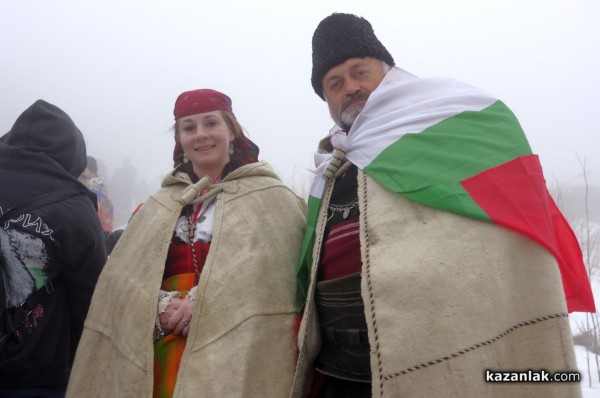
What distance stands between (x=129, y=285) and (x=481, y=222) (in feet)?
4.72

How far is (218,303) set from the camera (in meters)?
1.84

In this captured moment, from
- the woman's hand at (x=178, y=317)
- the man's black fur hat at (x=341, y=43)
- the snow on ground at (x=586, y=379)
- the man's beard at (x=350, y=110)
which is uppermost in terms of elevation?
the man's black fur hat at (x=341, y=43)

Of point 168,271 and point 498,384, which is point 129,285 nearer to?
point 168,271

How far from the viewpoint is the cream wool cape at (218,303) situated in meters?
1.76

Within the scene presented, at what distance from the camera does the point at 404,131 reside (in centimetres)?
167

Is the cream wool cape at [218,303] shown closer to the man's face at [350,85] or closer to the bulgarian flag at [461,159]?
the bulgarian flag at [461,159]

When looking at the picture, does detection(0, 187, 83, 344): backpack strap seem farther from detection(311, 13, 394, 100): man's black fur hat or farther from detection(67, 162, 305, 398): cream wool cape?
detection(311, 13, 394, 100): man's black fur hat

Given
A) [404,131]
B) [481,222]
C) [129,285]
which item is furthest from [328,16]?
[129,285]

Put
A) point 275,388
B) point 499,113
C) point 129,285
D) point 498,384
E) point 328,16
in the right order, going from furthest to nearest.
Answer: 1. point 328,16
2. point 129,285
3. point 275,388
4. point 499,113
5. point 498,384

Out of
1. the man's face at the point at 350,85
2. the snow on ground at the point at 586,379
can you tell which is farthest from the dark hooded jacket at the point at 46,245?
the snow on ground at the point at 586,379

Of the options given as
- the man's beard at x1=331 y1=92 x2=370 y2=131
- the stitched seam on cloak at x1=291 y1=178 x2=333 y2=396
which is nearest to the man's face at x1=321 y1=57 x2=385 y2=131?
the man's beard at x1=331 y1=92 x2=370 y2=131

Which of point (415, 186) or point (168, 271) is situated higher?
point (415, 186)

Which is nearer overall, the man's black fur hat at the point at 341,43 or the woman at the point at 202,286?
the woman at the point at 202,286

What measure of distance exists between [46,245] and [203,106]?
95 cm
